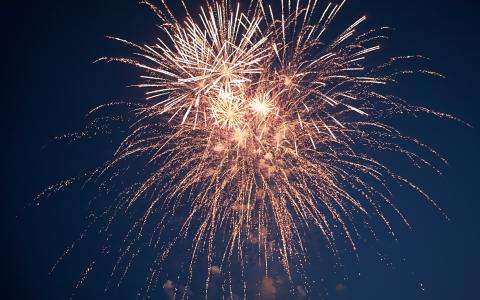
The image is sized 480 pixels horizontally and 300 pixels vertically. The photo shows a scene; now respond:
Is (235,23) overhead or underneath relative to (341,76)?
overhead

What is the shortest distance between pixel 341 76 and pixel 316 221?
464 cm

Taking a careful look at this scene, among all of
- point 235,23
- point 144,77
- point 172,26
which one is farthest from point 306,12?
point 144,77

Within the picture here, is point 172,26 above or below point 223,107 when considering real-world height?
above

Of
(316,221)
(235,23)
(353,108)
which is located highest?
(235,23)

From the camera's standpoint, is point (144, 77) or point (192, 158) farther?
point (192, 158)

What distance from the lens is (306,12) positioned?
14820 mm

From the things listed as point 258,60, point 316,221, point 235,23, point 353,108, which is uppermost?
point 235,23

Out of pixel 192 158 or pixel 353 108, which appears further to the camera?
pixel 192 158

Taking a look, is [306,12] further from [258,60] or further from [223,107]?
[223,107]

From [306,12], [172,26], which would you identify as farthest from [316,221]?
[172,26]

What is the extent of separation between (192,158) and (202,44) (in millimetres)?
3756

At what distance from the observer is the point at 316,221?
14.6 meters

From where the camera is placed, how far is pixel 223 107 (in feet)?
48.3

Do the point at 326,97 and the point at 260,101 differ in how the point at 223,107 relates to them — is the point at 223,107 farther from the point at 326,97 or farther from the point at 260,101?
the point at 326,97
